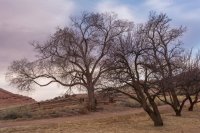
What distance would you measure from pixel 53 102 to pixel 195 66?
16264mm

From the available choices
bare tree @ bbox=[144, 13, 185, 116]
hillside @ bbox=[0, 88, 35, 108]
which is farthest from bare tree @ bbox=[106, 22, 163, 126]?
hillside @ bbox=[0, 88, 35, 108]

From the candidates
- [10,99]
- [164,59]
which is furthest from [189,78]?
[10,99]

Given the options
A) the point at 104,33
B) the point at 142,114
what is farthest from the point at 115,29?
the point at 142,114

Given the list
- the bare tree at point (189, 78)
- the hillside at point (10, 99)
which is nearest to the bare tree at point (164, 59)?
the bare tree at point (189, 78)

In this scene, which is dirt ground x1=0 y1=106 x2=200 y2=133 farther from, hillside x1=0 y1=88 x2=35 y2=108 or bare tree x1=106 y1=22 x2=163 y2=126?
hillside x1=0 y1=88 x2=35 y2=108

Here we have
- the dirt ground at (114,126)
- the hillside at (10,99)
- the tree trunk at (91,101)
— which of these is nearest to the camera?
the dirt ground at (114,126)

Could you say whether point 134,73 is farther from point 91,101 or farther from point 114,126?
point 91,101

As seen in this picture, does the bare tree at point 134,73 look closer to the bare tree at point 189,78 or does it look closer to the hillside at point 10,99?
the bare tree at point 189,78

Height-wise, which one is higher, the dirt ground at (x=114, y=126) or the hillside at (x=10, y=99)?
the hillside at (x=10, y=99)

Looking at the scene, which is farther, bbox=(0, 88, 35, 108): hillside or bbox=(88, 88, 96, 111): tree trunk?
bbox=(0, 88, 35, 108): hillside

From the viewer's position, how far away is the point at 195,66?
4231cm

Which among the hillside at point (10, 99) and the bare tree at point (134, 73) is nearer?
the bare tree at point (134, 73)

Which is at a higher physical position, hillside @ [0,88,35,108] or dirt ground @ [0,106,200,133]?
hillside @ [0,88,35,108]

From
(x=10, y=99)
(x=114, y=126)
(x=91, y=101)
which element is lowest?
(x=114, y=126)
